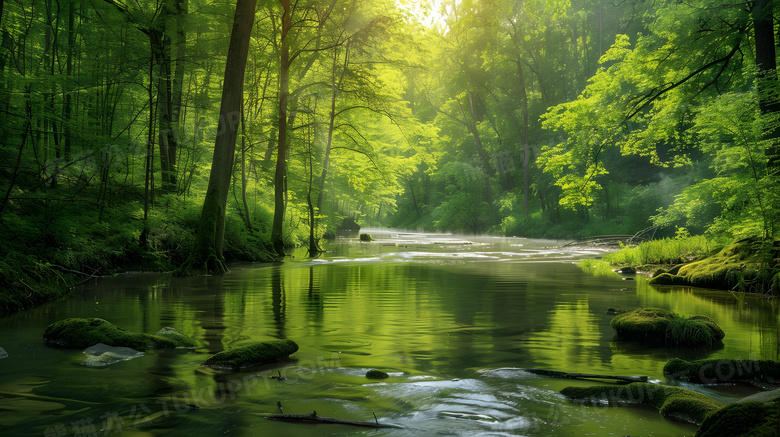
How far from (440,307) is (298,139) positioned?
16.2 meters

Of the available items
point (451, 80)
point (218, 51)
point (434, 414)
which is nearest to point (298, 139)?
point (218, 51)

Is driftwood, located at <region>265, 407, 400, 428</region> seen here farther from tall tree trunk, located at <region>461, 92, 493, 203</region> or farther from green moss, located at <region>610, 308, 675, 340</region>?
tall tree trunk, located at <region>461, 92, 493, 203</region>

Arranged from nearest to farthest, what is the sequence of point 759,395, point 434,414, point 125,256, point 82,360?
point 759,395 < point 434,414 < point 82,360 < point 125,256

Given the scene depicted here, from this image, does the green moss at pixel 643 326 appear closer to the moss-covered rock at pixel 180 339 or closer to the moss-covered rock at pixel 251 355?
the moss-covered rock at pixel 251 355

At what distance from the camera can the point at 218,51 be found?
59.1ft

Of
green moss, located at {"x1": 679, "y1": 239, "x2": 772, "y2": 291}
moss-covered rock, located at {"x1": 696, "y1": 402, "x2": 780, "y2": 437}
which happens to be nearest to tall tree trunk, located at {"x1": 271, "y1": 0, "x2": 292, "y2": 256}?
green moss, located at {"x1": 679, "y1": 239, "x2": 772, "y2": 291}

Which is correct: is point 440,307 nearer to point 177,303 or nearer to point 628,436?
point 177,303

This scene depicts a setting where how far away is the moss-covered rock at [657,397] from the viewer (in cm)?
416

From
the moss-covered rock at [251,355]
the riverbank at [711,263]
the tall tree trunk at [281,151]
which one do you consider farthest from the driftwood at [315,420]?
the tall tree trunk at [281,151]

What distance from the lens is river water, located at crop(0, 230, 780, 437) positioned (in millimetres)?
4074

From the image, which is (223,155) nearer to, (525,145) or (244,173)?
(244,173)

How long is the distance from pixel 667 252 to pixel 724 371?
13792mm

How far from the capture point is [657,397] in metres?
4.51

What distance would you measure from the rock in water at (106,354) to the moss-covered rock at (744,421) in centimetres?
532
